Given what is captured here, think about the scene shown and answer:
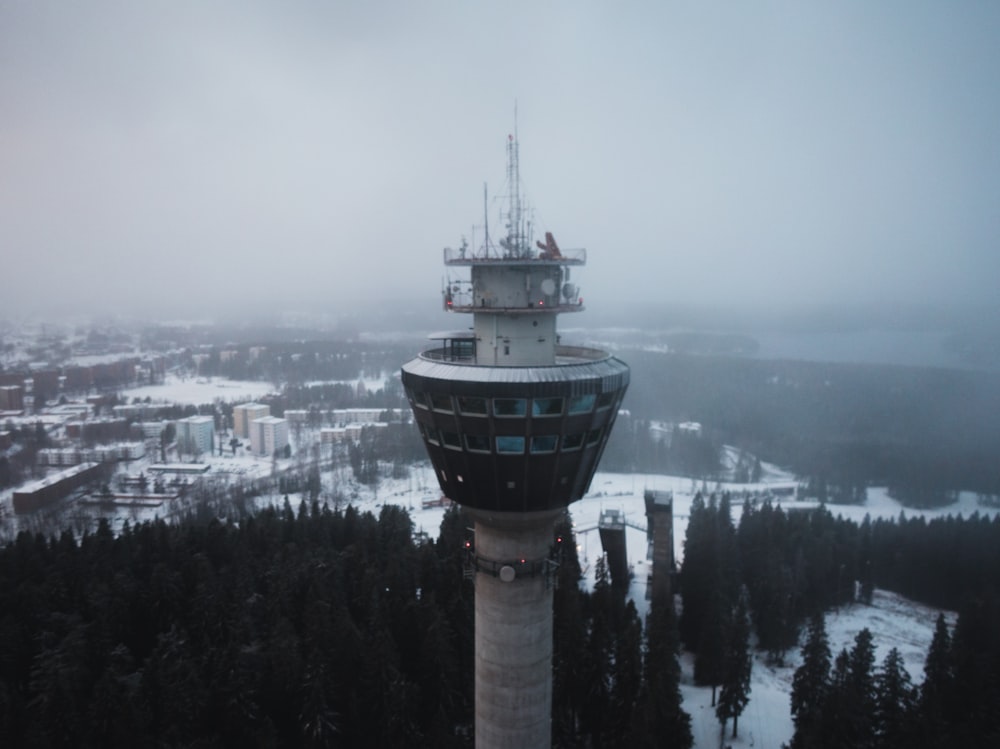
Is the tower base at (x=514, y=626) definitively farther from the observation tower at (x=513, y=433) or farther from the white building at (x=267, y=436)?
the white building at (x=267, y=436)

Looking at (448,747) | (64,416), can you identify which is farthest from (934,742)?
(64,416)

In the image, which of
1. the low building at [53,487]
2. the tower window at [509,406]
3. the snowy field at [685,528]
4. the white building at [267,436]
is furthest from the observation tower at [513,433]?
the white building at [267,436]

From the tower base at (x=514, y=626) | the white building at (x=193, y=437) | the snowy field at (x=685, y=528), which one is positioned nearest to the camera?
the tower base at (x=514, y=626)

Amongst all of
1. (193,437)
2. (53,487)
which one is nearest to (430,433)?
(53,487)

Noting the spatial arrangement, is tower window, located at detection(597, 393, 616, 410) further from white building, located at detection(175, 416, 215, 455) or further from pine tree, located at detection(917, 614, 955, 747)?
white building, located at detection(175, 416, 215, 455)

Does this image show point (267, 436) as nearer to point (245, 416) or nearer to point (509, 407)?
point (245, 416)

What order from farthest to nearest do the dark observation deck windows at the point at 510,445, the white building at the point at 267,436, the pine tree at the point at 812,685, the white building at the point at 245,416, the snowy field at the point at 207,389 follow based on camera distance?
the snowy field at the point at 207,389, the white building at the point at 245,416, the white building at the point at 267,436, the pine tree at the point at 812,685, the dark observation deck windows at the point at 510,445

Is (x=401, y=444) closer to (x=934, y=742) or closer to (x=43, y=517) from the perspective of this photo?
(x=43, y=517)
